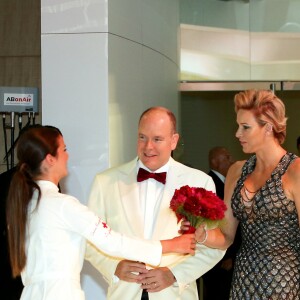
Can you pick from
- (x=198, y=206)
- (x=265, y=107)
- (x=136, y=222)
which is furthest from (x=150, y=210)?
(x=265, y=107)

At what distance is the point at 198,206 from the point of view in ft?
11.5

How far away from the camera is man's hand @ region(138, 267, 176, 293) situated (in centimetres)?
372

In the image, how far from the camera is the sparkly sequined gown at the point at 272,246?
11.8 ft

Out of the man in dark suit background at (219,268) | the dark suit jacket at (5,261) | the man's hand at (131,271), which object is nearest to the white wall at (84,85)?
the dark suit jacket at (5,261)

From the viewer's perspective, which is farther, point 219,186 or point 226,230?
point 219,186

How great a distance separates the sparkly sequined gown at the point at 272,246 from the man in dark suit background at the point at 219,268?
2.98 metres

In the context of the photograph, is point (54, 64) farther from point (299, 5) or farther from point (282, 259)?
point (299, 5)

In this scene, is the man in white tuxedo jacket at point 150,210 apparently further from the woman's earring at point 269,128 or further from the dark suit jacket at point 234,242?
the dark suit jacket at point 234,242

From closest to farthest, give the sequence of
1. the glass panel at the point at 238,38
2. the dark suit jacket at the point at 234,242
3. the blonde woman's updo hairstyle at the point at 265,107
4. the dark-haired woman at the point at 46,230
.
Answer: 1. the dark-haired woman at the point at 46,230
2. the blonde woman's updo hairstyle at the point at 265,107
3. the dark suit jacket at the point at 234,242
4. the glass panel at the point at 238,38

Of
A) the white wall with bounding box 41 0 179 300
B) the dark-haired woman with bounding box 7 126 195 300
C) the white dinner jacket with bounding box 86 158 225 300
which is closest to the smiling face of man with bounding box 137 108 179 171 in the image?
the white dinner jacket with bounding box 86 158 225 300

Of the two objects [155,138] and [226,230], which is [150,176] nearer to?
[155,138]

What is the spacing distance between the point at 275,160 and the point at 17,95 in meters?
3.28

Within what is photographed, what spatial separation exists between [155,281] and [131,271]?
13 cm

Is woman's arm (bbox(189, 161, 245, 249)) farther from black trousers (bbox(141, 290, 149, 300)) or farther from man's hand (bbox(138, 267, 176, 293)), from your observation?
black trousers (bbox(141, 290, 149, 300))
